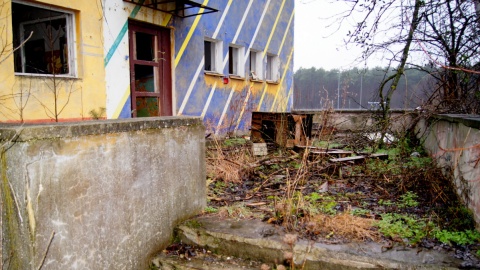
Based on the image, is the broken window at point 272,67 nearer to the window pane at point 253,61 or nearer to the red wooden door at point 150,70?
the window pane at point 253,61

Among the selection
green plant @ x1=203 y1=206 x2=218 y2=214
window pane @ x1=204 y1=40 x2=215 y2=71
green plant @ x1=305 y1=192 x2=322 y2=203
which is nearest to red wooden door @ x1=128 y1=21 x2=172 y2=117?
window pane @ x1=204 y1=40 x2=215 y2=71

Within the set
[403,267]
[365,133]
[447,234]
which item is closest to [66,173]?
[403,267]

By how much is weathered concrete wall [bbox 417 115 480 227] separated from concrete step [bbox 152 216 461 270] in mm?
837

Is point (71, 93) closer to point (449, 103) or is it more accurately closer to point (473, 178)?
point (473, 178)

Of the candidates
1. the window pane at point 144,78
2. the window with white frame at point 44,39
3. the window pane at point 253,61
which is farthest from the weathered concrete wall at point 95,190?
the window pane at point 253,61

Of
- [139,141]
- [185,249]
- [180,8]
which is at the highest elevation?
[180,8]

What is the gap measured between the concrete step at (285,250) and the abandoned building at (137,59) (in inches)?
86.1

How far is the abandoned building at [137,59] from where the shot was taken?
5.44m

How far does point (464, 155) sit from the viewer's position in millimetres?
3473

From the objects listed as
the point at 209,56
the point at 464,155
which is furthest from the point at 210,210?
the point at 209,56

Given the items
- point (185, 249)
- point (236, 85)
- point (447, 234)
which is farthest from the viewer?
point (236, 85)

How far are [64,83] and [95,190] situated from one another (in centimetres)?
392

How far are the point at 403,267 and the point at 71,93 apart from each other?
5541 mm

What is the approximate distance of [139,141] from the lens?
2.87m
